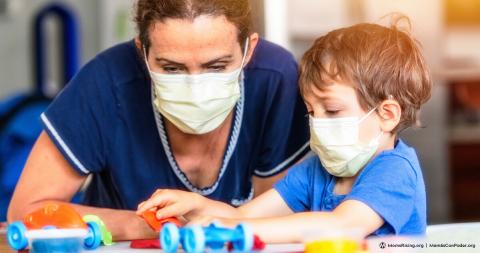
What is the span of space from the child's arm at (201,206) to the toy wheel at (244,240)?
0.26 meters

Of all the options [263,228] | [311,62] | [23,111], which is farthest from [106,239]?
[23,111]

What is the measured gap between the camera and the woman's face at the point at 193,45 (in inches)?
61.9

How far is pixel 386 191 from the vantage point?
1.39 meters

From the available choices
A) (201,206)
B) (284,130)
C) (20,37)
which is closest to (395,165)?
(201,206)

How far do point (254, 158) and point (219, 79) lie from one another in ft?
1.01

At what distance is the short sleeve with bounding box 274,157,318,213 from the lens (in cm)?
161

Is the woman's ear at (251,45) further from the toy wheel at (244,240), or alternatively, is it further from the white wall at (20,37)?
the white wall at (20,37)

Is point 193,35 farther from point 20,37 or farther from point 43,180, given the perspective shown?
point 20,37

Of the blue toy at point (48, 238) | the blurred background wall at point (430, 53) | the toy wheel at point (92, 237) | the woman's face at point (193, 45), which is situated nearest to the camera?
the blue toy at point (48, 238)

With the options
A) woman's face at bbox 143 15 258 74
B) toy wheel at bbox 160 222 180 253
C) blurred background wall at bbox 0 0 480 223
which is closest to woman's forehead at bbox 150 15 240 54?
woman's face at bbox 143 15 258 74

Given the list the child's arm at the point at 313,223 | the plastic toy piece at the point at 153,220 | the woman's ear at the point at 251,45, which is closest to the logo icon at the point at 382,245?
the child's arm at the point at 313,223

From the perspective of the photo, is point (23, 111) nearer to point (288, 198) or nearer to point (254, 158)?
point (254, 158)

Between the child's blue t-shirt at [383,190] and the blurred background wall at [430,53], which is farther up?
the child's blue t-shirt at [383,190]

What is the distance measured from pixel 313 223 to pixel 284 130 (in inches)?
19.7
